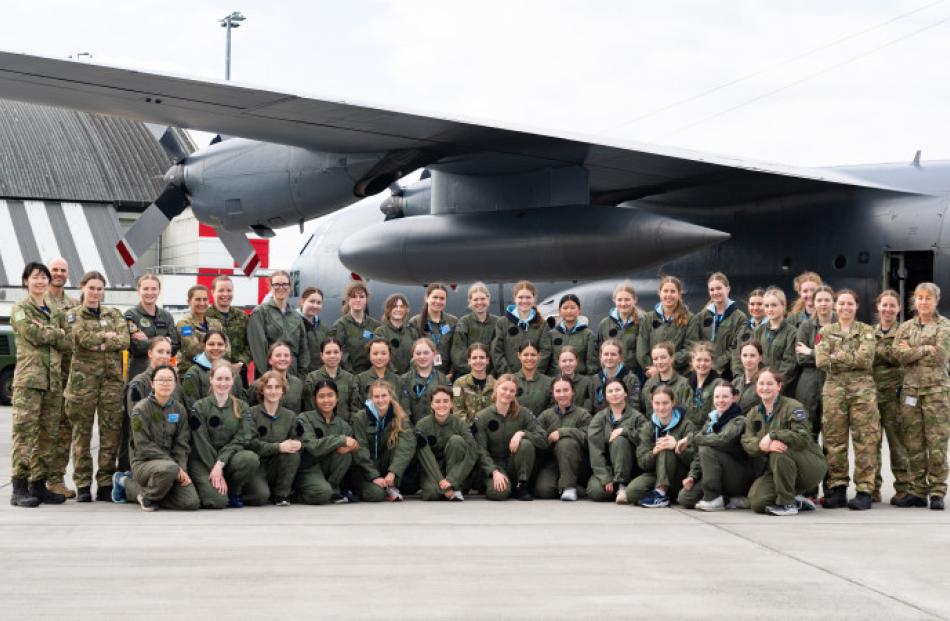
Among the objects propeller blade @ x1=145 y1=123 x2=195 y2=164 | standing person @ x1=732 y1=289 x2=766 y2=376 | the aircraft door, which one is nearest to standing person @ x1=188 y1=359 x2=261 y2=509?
standing person @ x1=732 y1=289 x2=766 y2=376

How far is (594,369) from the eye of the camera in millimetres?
10914

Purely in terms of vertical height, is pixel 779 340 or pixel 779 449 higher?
pixel 779 340

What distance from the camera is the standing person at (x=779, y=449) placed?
895 centimetres

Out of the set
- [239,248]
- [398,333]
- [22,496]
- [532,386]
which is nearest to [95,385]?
[22,496]

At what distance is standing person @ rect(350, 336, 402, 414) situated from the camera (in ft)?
33.2

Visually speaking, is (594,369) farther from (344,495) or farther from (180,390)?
(180,390)

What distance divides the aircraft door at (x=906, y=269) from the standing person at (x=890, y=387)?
4.46 metres

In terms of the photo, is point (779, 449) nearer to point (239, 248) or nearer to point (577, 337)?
point (577, 337)

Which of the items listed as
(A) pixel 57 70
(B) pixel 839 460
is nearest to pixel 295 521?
(B) pixel 839 460

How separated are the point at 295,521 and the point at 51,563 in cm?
213

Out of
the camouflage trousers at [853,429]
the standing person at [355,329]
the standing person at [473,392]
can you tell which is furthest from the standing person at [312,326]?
the camouflage trousers at [853,429]

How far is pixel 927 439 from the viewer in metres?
9.58

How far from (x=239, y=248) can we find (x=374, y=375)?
257 inches

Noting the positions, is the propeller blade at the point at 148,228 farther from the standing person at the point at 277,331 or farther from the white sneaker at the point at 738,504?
the white sneaker at the point at 738,504
